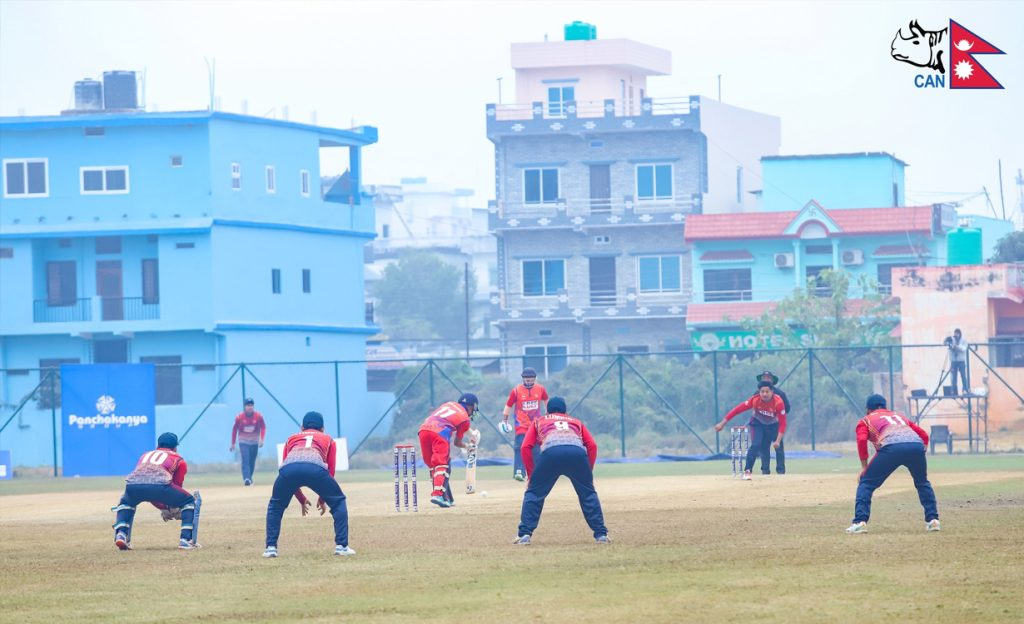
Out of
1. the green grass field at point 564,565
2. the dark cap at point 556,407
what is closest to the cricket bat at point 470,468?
the green grass field at point 564,565

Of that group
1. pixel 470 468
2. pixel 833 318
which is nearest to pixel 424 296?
pixel 833 318

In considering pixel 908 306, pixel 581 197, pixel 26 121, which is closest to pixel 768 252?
pixel 581 197

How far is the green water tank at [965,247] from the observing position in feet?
201

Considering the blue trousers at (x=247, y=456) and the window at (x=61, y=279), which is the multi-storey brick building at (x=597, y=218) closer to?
the window at (x=61, y=279)

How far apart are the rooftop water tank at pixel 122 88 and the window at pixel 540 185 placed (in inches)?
839

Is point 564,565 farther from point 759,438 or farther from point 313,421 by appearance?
point 759,438

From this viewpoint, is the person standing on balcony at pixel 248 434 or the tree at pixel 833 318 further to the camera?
the tree at pixel 833 318

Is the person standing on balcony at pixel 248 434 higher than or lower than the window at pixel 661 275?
lower

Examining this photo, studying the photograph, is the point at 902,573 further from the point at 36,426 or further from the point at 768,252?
the point at 768,252

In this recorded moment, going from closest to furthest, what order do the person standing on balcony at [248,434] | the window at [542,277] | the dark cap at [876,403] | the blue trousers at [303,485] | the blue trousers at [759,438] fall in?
the blue trousers at [303,485], the dark cap at [876,403], the blue trousers at [759,438], the person standing on balcony at [248,434], the window at [542,277]

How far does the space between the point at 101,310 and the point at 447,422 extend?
42900 mm

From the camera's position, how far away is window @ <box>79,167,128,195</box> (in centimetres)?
6353

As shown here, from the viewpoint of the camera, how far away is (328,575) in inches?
653

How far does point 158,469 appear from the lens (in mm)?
19797
